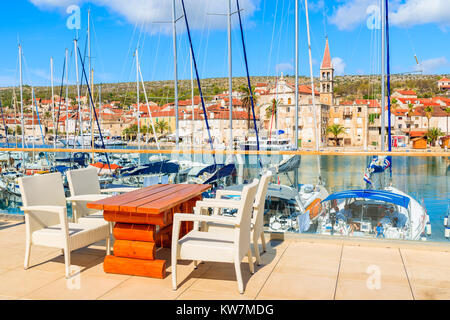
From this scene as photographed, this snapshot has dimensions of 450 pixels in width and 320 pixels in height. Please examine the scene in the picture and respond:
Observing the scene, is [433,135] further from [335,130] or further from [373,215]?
[373,215]

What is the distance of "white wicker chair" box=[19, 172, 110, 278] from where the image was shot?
10.7 feet

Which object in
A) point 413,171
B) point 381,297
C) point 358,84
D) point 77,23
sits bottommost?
point 381,297

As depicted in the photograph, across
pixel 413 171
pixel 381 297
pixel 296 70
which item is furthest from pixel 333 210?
pixel 296 70

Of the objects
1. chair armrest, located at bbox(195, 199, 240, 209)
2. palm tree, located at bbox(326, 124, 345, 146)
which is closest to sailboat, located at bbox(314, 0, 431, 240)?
chair armrest, located at bbox(195, 199, 240, 209)

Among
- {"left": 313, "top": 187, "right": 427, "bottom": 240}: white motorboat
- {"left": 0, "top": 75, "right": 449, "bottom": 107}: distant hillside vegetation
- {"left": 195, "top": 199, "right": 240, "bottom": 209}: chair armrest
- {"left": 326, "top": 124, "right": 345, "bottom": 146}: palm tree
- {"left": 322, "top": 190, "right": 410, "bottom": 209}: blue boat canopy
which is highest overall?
{"left": 0, "top": 75, "right": 449, "bottom": 107}: distant hillside vegetation

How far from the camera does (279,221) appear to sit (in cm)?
459

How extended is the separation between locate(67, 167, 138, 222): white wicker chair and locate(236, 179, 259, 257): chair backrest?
5.00 ft

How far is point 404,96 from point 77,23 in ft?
242

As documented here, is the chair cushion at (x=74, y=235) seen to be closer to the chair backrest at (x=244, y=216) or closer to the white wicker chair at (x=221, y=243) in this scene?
the white wicker chair at (x=221, y=243)

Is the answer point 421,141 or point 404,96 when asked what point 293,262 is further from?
point 404,96

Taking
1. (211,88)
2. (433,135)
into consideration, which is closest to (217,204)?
(211,88)

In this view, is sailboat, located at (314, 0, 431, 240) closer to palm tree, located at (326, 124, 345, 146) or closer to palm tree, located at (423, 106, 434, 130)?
palm tree, located at (326, 124, 345, 146)

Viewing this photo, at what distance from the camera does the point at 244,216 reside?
300 cm

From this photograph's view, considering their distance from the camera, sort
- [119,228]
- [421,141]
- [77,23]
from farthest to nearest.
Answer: [421,141] → [77,23] → [119,228]
